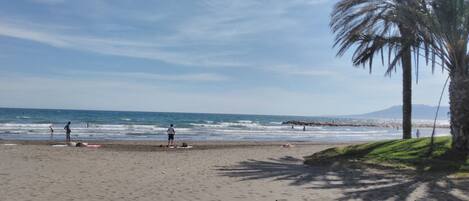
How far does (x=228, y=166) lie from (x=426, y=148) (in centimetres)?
617

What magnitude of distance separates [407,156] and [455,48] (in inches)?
136

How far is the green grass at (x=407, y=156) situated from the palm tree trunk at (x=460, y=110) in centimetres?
36

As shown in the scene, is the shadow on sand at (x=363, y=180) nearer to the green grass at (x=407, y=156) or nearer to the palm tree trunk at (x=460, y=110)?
the green grass at (x=407, y=156)

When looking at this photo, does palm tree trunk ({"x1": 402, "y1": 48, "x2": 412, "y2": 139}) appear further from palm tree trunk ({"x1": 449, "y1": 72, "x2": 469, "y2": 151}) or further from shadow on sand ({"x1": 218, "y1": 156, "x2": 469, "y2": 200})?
shadow on sand ({"x1": 218, "y1": 156, "x2": 469, "y2": 200})

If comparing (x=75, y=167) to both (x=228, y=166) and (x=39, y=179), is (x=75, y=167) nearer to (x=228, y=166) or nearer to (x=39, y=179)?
(x=39, y=179)

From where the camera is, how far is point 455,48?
14.6m

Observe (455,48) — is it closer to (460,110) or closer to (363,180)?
(460,110)

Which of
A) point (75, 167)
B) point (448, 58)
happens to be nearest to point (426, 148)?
point (448, 58)

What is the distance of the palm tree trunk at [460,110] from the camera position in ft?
49.6

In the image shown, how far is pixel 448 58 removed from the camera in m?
15.3

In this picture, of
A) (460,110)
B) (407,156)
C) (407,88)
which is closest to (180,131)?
(407,88)

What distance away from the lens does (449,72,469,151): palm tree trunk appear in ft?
49.6

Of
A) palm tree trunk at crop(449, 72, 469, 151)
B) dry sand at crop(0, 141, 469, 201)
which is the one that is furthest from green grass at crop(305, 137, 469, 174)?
dry sand at crop(0, 141, 469, 201)

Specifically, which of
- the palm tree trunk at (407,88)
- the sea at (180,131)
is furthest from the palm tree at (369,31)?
the sea at (180,131)
